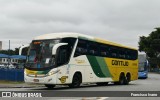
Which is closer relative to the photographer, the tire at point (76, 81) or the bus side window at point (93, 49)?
the tire at point (76, 81)

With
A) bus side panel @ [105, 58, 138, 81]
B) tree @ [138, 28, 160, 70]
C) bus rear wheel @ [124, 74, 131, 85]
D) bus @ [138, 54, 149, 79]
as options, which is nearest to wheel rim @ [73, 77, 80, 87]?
bus side panel @ [105, 58, 138, 81]

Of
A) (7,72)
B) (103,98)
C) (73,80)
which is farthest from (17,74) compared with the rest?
(103,98)

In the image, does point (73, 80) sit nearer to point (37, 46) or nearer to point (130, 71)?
point (37, 46)

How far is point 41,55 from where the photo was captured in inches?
888

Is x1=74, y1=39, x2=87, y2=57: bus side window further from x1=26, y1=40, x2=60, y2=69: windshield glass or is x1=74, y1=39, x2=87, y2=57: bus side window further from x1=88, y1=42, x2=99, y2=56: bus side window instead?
x1=26, y1=40, x2=60, y2=69: windshield glass

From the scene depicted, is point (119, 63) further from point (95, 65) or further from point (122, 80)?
point (95, 65)

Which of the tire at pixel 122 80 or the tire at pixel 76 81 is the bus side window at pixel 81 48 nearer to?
the tire at pixel 76 81

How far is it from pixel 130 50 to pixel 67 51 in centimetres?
1159

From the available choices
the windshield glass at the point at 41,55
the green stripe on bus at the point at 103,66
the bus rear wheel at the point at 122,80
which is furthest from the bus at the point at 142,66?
the windshield glass at the point at 41,55

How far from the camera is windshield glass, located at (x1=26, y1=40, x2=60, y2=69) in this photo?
73.1ft

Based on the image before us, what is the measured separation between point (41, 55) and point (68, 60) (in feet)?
5.49

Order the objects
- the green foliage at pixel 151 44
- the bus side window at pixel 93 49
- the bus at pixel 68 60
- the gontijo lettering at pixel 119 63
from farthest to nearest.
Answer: the green foliage at pixel 151 44 < the gontijo lettering at pixel 119 63 < the bus side window at pixel 93 49 < the bus at pixel 68 60

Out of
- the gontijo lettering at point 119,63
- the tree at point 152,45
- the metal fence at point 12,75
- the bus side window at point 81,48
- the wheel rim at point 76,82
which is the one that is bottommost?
the wheel rim at point 76,82

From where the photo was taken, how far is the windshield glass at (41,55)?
22270mm
